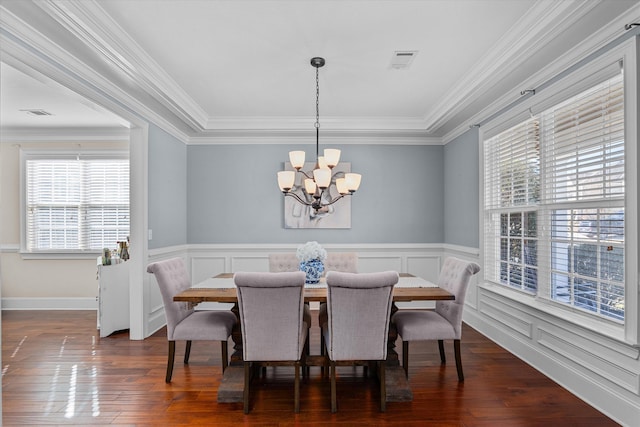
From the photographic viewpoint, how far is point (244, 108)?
450cm

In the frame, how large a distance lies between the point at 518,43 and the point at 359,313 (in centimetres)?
227

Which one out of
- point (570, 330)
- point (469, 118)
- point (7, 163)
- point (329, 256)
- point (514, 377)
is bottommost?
point (514, 377)

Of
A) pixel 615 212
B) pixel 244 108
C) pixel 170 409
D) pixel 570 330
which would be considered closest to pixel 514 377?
pixel 570 330

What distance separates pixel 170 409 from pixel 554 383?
9.52ft

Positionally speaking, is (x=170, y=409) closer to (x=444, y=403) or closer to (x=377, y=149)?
(x=444, y=403)

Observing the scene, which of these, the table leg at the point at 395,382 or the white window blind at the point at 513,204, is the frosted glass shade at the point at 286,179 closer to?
the table leg at the point at 395,382

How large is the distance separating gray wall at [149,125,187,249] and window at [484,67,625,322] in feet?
12.6

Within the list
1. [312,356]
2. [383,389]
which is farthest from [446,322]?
[312,356]

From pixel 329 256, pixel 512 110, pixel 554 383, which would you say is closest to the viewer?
pixel 554 383

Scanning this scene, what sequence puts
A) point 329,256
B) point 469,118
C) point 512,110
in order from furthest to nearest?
point 469,118 → point 329,256 → point 512,110

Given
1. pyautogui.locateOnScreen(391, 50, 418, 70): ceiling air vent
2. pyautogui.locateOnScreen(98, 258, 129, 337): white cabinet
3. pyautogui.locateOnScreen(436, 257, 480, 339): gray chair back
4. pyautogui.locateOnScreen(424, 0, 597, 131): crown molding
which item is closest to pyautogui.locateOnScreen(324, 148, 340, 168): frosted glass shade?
pyautogui.locateOnScreen(391, 50, 418, 70): ceiling air vent

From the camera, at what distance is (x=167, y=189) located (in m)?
4.62

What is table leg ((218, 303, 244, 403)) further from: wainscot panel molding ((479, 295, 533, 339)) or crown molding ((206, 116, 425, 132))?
crown molding ((206, 116, 425, 132))

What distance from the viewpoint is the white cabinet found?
161 inches
